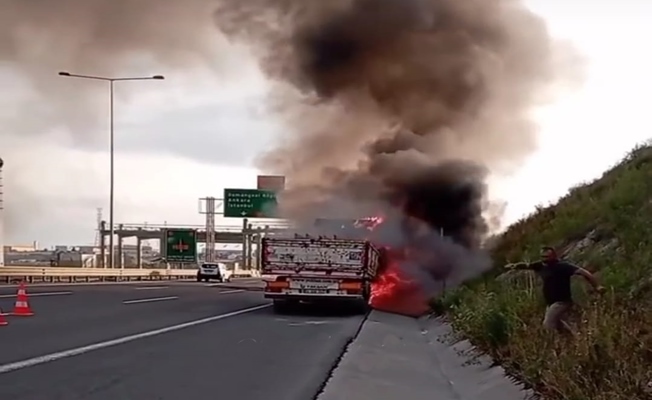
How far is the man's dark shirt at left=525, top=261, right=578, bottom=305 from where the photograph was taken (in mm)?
10438

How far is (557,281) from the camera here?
34.4ft

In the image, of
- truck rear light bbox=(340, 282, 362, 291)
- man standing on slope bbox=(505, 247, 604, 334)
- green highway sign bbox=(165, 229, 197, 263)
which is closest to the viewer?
man standing on slope bbox=(505, 247, 604, 334)

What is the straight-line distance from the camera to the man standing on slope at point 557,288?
10172 millimetres

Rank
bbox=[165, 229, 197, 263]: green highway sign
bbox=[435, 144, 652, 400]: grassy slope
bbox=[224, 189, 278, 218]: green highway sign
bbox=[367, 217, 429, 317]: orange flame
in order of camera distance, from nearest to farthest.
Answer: bbox=[435, 144, 652, 400]: grassy slope → bbox=[367, 217, 429, 317]: orange flame → bbox=[224, 189, 278, 218]: green highway sign → bbox=[165, 229, 197, 263]: green highway sign

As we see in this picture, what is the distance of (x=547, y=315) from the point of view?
33.7 ft

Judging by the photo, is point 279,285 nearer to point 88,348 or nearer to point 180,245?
point 88,348

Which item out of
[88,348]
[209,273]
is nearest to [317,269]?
[88,348]

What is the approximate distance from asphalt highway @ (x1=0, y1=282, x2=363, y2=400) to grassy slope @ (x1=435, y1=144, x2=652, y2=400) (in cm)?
223

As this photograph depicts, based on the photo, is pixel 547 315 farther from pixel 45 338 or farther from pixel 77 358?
pixel 45 338

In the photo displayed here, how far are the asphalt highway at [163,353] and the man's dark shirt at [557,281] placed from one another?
2.90 meters

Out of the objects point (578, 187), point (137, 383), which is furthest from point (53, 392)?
point (578, 187)

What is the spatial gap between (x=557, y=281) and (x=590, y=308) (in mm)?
868

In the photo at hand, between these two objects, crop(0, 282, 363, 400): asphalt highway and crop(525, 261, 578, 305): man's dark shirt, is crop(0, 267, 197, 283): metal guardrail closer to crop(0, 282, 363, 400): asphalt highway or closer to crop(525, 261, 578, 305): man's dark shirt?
crop(0, 282, 363, 400): asphalt highway

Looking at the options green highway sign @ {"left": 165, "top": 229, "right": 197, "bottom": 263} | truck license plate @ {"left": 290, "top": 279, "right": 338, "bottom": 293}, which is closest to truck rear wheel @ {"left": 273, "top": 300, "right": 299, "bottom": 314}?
truck license plate @ {"left": 290, "top": 279, "right": 338, "bottom": 293}
